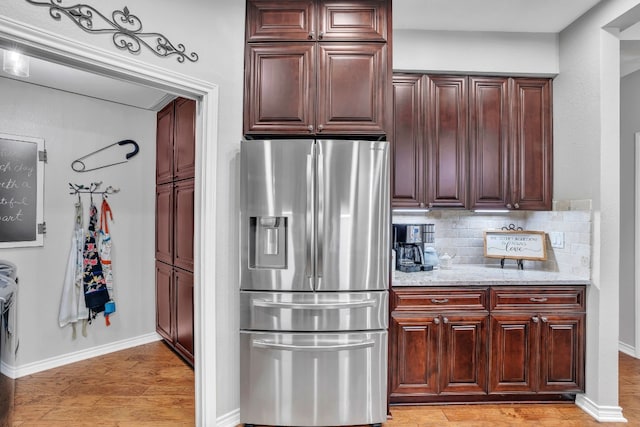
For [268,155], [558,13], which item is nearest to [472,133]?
[558,13]

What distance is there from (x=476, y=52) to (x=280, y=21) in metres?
1.54

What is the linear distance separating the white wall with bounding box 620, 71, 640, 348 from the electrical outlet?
1131 mm

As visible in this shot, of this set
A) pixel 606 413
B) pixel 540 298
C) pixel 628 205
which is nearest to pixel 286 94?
pixel 540 298

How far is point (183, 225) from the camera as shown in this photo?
9.95 ft

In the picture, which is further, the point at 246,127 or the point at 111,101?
the point at 111,101

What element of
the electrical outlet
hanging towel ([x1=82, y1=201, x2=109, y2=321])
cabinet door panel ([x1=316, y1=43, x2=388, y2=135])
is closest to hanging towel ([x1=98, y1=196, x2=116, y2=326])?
hanging towel ([x1=82, y1=201, x2=109, y2=321])

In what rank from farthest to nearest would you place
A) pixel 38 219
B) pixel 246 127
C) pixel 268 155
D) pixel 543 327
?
pixel 38 219
pixel 543 327
pixel 246 127
pixel 268 155

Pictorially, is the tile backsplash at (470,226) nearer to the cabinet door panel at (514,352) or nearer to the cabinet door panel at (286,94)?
the cabinet door panel at (514,352)

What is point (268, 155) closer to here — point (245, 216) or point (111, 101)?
point (245, 216)

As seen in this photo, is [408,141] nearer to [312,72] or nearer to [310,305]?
Result: [312,72]

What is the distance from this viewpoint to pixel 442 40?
8.76ft

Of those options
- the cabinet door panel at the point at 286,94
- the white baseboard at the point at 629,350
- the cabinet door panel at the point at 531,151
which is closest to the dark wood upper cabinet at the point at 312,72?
the cabinet door panel at the point at 286,94

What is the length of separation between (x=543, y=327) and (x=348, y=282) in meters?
1.44

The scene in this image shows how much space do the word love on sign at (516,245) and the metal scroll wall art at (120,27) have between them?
260 centimetres
